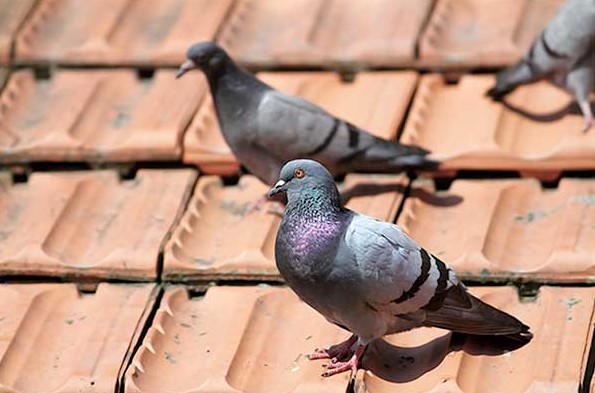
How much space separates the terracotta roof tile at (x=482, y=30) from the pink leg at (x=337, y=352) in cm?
286

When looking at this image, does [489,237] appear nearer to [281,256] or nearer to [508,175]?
[508,175]

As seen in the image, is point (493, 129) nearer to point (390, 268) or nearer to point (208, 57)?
point (208, 57)

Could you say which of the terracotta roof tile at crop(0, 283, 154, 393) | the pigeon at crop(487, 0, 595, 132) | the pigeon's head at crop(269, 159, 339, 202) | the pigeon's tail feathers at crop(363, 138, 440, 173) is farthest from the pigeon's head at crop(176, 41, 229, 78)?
the pigeon's head at crop(269, 159, 339, 202)

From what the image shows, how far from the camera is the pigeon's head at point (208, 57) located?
7855mm

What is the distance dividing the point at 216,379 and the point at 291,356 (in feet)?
1.27

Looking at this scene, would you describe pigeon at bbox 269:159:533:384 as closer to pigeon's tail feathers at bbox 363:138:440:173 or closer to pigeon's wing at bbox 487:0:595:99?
pigeon's tail feathers at bbox 363:138:440:173

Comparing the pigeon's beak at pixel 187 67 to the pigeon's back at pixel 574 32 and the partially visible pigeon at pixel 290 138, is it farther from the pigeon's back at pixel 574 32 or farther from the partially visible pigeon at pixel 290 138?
the pigeon's back at pixel 574 32

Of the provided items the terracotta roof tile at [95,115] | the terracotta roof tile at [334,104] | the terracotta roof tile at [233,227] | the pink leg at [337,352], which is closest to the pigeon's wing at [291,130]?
the terracotta roof tile at [233,227]

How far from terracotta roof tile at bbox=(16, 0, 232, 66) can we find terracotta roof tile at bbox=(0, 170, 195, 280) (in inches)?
51.6

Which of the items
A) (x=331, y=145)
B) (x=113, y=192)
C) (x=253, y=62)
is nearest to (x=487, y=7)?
(x=253, y=62)

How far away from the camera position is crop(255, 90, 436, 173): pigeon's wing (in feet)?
25.0

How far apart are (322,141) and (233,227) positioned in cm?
66

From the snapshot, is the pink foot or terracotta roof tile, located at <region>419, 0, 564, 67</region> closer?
the pink foot

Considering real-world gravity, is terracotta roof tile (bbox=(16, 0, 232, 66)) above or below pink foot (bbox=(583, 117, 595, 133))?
below
